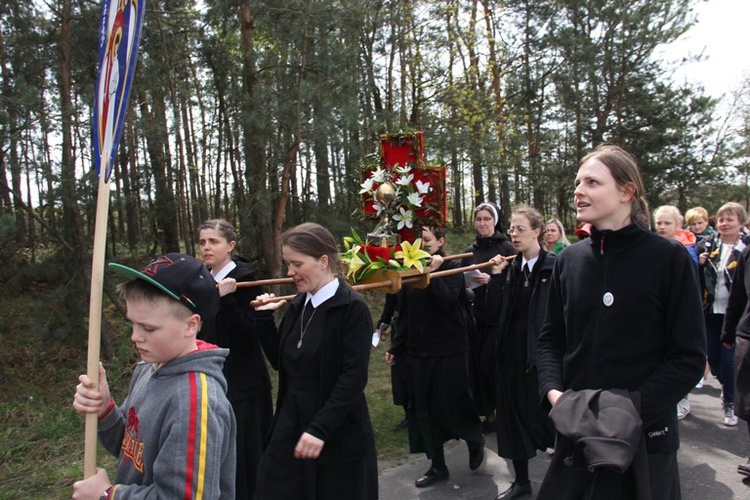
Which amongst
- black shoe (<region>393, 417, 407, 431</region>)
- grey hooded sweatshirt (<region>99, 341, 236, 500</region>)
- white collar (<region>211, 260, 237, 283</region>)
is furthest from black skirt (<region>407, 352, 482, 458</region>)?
grey hooded sweatshirt (<region>99, 341, 236, 500</region>)

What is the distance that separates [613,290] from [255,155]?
963 cm

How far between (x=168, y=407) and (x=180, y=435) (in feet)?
0.40

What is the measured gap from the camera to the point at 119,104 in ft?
6.15

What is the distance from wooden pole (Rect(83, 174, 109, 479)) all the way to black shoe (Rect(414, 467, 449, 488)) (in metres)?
3.32

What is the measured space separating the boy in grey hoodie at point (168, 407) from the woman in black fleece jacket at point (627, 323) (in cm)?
143

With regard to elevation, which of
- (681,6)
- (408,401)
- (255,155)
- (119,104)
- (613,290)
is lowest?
(408,401)

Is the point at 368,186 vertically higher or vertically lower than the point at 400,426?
higher

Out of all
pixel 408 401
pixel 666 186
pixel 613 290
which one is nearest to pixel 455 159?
pixel 666 186

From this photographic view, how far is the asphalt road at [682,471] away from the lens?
447cm

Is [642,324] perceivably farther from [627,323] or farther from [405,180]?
[405,180]

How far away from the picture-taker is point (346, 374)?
3.10 m

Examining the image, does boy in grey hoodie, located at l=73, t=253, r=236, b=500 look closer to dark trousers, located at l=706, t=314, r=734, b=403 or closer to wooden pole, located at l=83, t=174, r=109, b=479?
wooden pole, located at l=83, t=174, r=109, b=479

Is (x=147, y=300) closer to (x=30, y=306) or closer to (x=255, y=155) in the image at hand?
(x=30, y=306)

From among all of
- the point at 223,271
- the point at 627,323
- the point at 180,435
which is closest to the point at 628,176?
the point at 627,323
